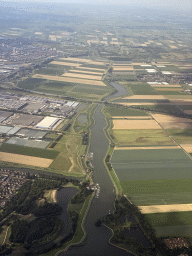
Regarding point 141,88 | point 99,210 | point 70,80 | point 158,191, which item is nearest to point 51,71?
point 70,80

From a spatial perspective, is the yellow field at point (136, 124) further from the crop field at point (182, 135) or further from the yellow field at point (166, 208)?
the yellow field at point (166, 208)

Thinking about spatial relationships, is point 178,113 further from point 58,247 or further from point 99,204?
point 58,247

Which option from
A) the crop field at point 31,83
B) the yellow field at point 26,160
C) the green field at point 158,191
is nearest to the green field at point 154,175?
the green field at point 158,191

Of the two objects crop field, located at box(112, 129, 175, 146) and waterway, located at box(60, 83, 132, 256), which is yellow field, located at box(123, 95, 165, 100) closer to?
crop field, located at box(112, 129, 175, 146)

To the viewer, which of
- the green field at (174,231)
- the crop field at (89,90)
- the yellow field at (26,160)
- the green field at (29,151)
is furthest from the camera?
the crop field at (89,90)

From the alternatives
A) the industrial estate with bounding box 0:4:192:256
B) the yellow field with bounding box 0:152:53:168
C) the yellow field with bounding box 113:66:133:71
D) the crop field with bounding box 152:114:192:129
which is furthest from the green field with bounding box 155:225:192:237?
the yellow field with bounding box 113:66:133:71
